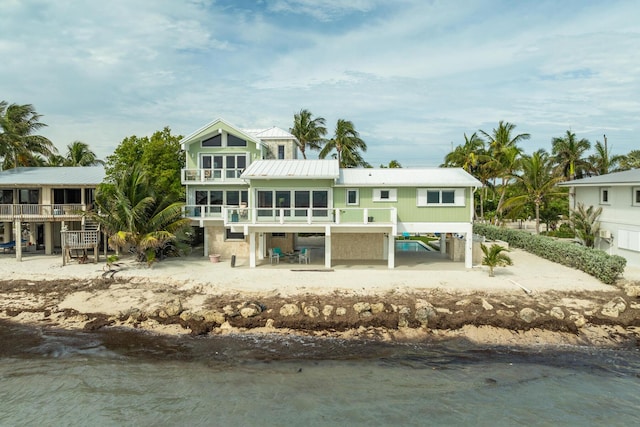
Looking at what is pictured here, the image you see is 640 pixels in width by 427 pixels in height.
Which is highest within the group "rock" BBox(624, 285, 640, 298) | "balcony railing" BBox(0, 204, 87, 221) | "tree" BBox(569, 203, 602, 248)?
"balcony railing" BBox(0, 204, 87, 221)

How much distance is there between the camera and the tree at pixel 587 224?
24.5 metres

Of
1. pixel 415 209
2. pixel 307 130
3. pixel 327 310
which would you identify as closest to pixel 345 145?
pixel 307 130

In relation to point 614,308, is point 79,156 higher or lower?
higher

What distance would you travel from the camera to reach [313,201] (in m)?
23.0

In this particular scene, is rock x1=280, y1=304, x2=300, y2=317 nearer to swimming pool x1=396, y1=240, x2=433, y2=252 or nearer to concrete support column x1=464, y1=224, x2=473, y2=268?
concrete support column x1=464, y1=224, x2=473, y2=268

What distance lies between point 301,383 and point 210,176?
1676 cm

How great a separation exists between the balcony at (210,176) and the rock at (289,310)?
11.3 m

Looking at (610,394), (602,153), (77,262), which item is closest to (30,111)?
(77,262)

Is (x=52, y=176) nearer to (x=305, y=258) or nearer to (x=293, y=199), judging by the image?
(x=293, y=199)

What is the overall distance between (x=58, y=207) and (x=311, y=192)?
1490cm

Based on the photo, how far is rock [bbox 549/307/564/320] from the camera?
15609mm

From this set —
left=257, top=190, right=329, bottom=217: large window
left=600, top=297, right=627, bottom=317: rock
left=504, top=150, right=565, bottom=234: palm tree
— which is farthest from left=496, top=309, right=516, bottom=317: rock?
left=504, top=150, right=565, bottom=234: palm tree

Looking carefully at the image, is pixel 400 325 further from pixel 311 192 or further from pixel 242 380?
→ pixel 311 192

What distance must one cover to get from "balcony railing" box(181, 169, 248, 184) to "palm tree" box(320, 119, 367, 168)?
19.1 m
